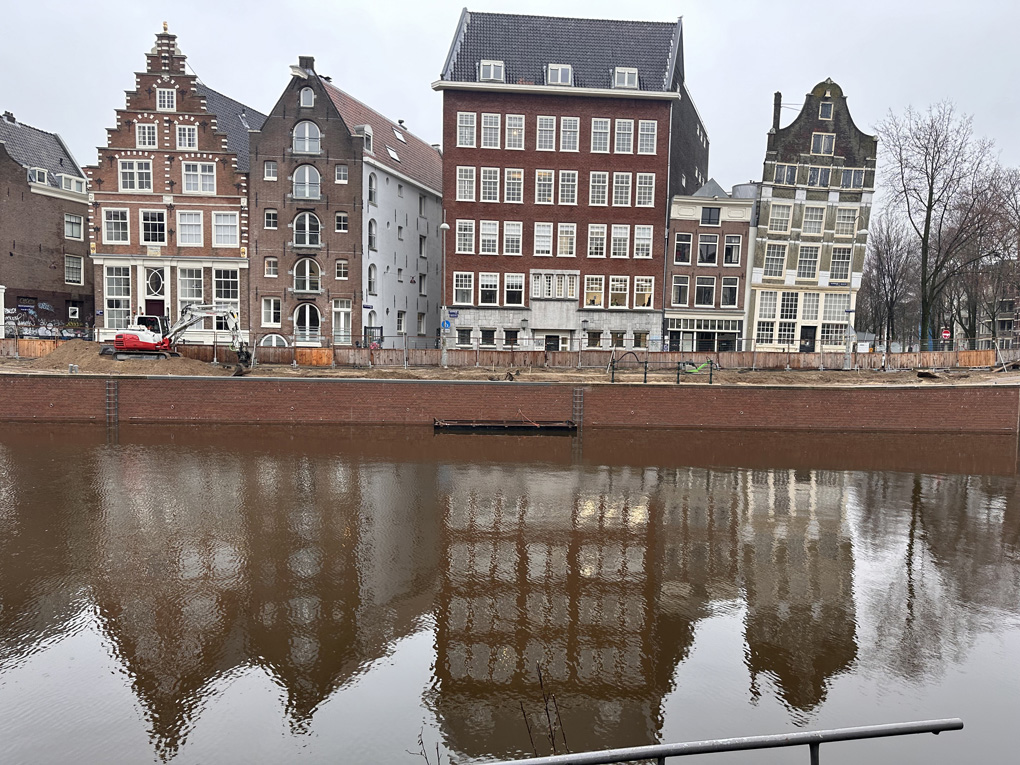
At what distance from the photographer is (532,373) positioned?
36562 millimetres

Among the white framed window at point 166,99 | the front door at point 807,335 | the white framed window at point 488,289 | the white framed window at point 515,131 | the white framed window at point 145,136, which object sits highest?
the white framed window at point 166,99

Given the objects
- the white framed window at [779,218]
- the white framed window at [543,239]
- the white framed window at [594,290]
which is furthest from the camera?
the white framed window at [779,218]

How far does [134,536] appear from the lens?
51.5 ft

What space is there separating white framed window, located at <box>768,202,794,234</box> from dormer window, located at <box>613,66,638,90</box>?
12.9 meters

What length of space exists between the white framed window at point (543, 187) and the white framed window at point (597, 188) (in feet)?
8.74

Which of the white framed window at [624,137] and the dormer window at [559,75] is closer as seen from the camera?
the dormer window at [559,75]

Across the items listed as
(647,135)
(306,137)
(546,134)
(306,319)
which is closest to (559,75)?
(546,134)

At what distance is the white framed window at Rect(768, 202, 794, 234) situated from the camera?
46.1 m

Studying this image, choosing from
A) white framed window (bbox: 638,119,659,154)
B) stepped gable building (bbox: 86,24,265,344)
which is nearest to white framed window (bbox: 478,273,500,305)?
white framed window (bbox: 638,119,659,154)

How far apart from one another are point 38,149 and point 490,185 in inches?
1454

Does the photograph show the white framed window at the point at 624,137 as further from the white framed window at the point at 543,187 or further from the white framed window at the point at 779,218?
the white framed window at the point at 779,218

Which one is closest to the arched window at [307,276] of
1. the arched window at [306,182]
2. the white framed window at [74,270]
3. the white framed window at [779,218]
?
the arched window at [306,182]

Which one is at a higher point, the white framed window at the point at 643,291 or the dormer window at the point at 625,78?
the dormer window at the point at 625,78

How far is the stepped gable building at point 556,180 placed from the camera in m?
44.3
